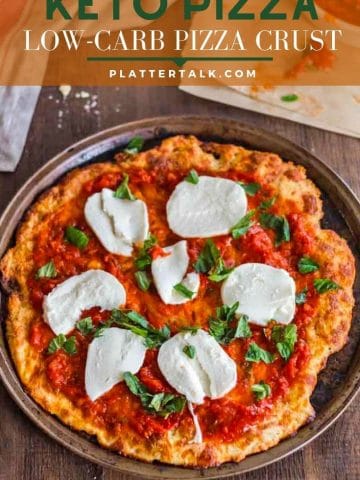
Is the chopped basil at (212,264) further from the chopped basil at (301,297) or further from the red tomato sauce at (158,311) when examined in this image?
the chopped basil at (301,297)

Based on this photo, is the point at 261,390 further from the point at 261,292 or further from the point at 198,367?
the point at 261,292

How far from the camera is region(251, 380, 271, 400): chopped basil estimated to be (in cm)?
430

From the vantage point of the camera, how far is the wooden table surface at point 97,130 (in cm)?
441

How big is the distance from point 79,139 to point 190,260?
1.45m

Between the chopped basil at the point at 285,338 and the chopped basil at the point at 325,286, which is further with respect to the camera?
the chopped basil at the point at 325,286

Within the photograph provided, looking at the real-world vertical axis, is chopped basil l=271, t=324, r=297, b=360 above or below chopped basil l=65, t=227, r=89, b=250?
below

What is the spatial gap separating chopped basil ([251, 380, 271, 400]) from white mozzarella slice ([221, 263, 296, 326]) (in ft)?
1.19

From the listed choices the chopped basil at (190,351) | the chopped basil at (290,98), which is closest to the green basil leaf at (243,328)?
the chopped basil at (190,351)

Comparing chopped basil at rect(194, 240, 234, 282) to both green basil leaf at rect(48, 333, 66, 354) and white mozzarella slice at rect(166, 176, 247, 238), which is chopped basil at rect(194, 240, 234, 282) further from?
green basil leaf at rect(48, 333, 66, 354)

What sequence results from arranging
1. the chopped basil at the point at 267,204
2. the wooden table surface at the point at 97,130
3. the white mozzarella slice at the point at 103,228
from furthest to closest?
the chopped basil at the point at 267,204 < the white mozzarella slice at the point at 103,228 < the wooden table surface at the point at 97,130

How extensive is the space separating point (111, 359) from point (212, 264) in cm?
82

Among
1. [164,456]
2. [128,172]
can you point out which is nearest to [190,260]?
[128,172]

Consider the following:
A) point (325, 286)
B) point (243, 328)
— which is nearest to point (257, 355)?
point (243, 328)

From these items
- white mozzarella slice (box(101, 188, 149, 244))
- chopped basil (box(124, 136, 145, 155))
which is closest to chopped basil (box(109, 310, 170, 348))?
white mozzarella slice (box(101, 188, 149, 244))
